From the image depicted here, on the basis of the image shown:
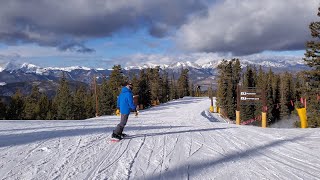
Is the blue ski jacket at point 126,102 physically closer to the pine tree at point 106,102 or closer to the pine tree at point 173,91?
the pine tree at point 106,102

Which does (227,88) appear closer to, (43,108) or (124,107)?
(43,108)

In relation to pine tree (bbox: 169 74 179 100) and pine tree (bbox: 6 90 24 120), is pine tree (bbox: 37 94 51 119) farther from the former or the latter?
pine tree (bbox: 169 74 179 100)

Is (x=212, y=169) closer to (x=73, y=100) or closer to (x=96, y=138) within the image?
(x=96, y=138)

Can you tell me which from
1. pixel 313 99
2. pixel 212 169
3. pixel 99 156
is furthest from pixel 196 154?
pixel 313 99

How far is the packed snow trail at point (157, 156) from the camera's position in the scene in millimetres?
6941

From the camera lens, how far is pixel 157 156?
28.1 feet

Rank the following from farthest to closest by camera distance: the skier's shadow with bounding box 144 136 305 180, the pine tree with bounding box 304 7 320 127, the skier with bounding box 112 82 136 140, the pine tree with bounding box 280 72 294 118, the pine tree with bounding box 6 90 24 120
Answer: the pine tree with bounding box 280 72 294 118, the pine tree with bounding box 6 90 24 120, the pine tree with bounding box 304 7 320 127, the skier with bounding box 112 82 136 140, the skier's shadow with bounding box 144 136 305 180

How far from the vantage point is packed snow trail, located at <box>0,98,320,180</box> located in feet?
22.8

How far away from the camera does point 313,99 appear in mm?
34812

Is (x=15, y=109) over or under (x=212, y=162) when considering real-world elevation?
under

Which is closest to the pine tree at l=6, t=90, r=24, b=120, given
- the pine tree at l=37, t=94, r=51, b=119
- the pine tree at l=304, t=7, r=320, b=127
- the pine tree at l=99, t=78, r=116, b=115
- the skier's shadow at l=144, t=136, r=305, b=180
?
the pine tree at l=37, t=94, r=51, b=119

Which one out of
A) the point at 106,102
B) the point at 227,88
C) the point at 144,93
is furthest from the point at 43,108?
the point at 227,88

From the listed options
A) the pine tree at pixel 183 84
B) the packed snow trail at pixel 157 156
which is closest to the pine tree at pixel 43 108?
the pine tree at pixel 183 84

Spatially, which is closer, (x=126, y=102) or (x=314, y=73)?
(x=126, y=102)
